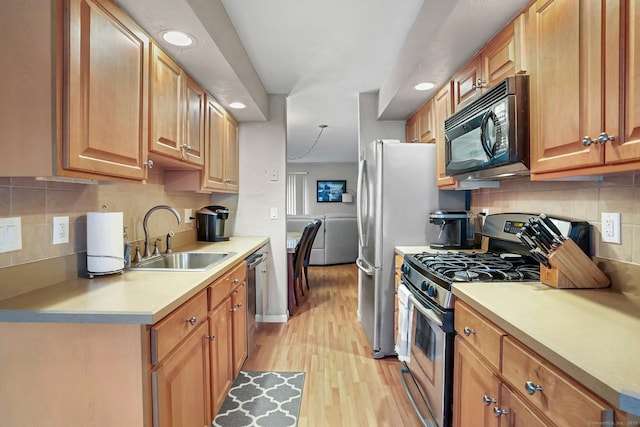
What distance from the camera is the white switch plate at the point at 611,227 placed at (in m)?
1.35

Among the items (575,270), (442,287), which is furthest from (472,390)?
(575,270)

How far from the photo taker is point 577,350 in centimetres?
82

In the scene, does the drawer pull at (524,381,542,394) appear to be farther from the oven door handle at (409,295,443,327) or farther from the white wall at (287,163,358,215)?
the white wall at (287,163,358,215)

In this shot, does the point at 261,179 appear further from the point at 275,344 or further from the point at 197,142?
the point at 275,344

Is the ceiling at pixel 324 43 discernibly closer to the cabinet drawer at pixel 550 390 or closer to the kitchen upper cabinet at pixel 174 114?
the kitchen upper cabinet at pixel 174 114

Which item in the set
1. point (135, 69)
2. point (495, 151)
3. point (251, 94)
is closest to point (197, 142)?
point (251, 94)

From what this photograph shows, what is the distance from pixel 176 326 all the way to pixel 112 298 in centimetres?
24

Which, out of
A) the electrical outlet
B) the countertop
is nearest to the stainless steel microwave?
the countertop

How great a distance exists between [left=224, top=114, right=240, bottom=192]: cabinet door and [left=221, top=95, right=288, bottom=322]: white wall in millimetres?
107

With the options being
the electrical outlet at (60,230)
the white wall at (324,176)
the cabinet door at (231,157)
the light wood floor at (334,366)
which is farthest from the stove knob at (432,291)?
the white wall at (324,176)

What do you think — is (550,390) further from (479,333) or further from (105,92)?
(105,92)

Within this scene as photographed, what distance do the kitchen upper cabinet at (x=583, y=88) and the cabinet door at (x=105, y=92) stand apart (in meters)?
1.72

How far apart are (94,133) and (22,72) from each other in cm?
26

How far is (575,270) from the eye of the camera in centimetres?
137
